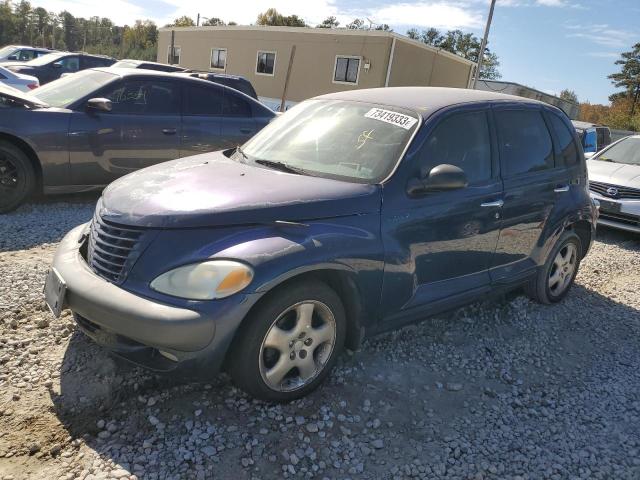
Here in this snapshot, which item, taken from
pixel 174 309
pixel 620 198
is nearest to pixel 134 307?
pixel 174 309

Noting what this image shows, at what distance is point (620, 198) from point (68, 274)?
25.0 feet

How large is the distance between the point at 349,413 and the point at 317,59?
23.5 meters

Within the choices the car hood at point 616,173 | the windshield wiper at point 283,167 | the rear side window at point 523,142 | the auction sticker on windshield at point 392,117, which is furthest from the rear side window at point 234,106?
the car hood at point 616,173

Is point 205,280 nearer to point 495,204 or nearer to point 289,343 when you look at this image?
point 289,343

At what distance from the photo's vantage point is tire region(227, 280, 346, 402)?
261cm

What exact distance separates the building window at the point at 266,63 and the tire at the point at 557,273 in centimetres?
2334

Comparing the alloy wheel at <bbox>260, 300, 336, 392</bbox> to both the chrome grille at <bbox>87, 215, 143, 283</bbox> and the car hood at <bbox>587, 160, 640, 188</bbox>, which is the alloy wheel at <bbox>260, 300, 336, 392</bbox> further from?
the car hood at <bbox>587, 160, 640, 188</bbox>

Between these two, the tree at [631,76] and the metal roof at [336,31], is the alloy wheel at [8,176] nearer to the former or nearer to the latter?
the metal roof at [336,31]

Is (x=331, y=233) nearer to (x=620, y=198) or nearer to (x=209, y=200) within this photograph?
(x=209, y=200)

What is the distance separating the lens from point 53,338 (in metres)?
3.27

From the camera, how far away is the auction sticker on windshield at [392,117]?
339 cm

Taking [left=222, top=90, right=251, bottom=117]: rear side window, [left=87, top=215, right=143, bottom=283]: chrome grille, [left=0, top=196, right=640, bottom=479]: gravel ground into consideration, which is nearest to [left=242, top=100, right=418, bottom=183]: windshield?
[left=87, top=215, right=143, bottom=283]: chrome grille

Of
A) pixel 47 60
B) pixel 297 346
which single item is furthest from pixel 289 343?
pixel 47 60

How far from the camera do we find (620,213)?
25.0 feet
